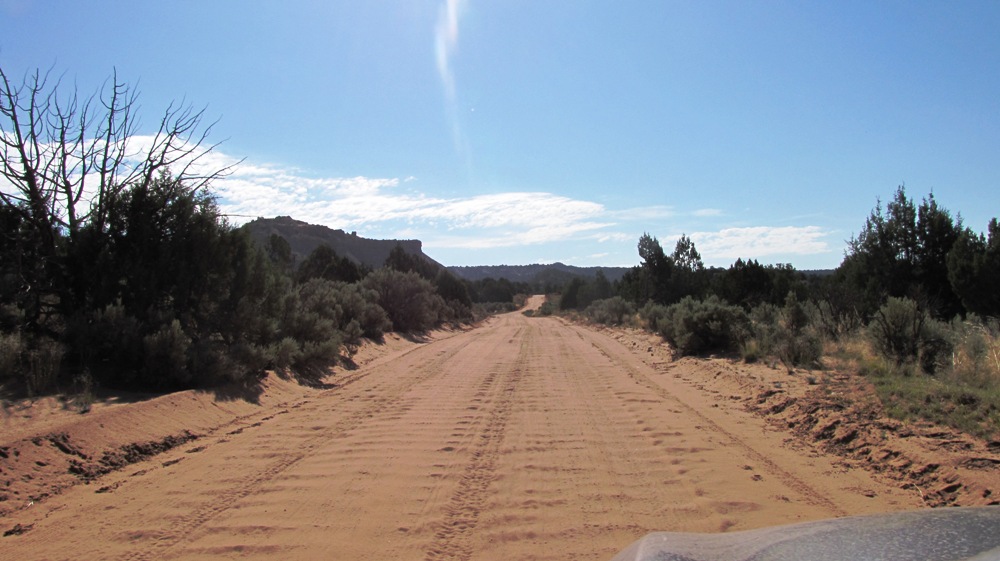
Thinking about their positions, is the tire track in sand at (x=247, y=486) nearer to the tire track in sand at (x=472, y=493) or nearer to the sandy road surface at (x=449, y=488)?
the sandy road surface at (x=449, y=488)

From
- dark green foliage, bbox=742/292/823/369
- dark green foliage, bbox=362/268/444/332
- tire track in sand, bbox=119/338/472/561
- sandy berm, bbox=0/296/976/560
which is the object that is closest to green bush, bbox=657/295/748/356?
dark green foliage, bbox=742/292/823/369

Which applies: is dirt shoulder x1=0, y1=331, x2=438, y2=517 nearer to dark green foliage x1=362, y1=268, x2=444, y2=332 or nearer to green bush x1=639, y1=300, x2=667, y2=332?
dark green foliage x1=362, y1=268, x2=444, y2=332

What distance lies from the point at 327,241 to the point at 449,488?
92.6 metres

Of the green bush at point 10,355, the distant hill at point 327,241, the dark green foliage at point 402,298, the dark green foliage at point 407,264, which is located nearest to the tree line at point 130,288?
the green bush at point 10,355

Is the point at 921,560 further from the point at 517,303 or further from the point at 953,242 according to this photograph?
the point at 517,303

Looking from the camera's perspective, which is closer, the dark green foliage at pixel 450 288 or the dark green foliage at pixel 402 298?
the dark green foliage at pixel 402 298

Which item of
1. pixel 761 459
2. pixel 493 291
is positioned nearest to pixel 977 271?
pixel 761 459

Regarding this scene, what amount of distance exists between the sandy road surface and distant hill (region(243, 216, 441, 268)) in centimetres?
7456

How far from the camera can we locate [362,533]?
5.04 m

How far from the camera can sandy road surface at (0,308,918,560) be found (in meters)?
4.87

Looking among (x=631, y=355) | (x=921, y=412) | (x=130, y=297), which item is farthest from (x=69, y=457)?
(x=631, y=355)

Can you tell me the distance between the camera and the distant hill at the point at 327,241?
290 ft

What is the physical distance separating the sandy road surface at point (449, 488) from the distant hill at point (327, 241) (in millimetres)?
74556

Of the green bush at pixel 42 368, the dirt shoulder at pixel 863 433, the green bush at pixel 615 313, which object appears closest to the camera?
the dirt shoulder at pixel 863 433
